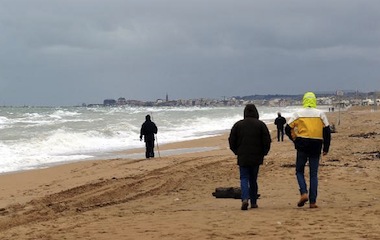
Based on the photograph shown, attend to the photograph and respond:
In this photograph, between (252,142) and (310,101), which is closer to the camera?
(310,101)

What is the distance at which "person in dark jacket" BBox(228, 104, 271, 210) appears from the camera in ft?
27.4

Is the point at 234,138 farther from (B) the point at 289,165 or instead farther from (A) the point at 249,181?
(B) the point at 289,165

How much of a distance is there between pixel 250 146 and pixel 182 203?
1984mm

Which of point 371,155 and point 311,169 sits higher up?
point 311,169

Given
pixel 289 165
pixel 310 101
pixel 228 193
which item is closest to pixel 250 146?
pixel 310 101

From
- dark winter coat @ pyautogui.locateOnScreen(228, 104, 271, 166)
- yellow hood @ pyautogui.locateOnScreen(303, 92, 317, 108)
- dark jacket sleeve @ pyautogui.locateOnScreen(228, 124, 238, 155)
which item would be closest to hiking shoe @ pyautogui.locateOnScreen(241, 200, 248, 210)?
dark winter coat @ pyautogui.locateOnScreen(228, 104, 271, 166)

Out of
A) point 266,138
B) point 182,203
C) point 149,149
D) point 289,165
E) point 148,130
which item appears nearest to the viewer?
point 266,138

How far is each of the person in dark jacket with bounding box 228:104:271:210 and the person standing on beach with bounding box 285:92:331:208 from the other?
1.41 feet

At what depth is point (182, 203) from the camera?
31.6 feet

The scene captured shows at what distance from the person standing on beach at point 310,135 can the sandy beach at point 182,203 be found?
0.46 metres

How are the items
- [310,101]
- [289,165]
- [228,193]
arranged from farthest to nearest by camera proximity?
[289,165]
[228,193]
[310,101]

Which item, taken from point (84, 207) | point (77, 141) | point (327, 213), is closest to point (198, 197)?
point (84, 207)

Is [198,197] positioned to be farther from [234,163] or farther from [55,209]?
[234,163]

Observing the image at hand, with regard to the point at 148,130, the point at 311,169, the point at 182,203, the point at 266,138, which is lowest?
the point at 182,203
